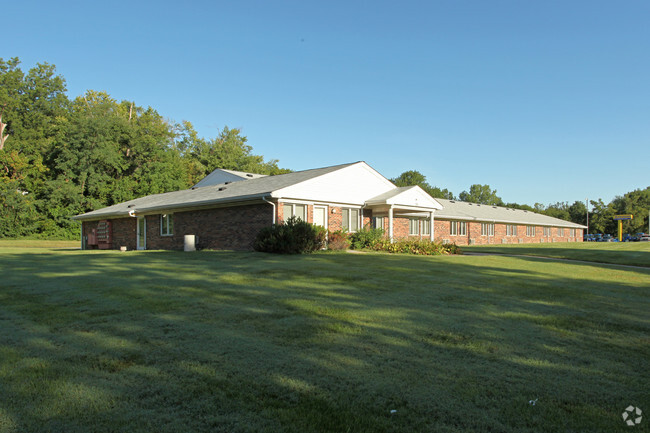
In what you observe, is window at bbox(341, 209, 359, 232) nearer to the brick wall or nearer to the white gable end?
the white gable end

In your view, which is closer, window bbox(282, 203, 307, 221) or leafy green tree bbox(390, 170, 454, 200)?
window bbox(282, 203, 307, 221)

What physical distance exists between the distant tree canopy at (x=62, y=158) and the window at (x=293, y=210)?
93.1ft

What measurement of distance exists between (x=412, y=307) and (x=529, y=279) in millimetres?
4802

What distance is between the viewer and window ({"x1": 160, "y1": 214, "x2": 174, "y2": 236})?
2327 centimetres

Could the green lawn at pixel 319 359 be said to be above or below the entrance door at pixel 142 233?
below

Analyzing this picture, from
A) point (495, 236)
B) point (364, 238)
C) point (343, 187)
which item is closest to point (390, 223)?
point (364, 238)

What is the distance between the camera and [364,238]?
2044cm

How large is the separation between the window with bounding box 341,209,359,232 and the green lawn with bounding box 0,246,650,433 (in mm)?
13230

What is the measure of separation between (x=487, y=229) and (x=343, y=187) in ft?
72.6

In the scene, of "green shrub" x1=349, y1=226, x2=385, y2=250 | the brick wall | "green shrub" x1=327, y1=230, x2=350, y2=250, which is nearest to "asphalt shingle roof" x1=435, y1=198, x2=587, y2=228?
the brick wall

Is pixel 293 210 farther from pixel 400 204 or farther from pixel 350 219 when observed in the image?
pixel 400 204

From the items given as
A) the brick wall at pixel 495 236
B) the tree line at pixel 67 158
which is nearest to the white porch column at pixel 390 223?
the brick wall at pixel 495 236

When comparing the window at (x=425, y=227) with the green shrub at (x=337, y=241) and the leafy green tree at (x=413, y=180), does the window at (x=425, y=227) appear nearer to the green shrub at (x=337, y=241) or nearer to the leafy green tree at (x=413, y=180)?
the green shrub at (x=337, y=241)

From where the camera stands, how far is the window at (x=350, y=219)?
69.4 ft
